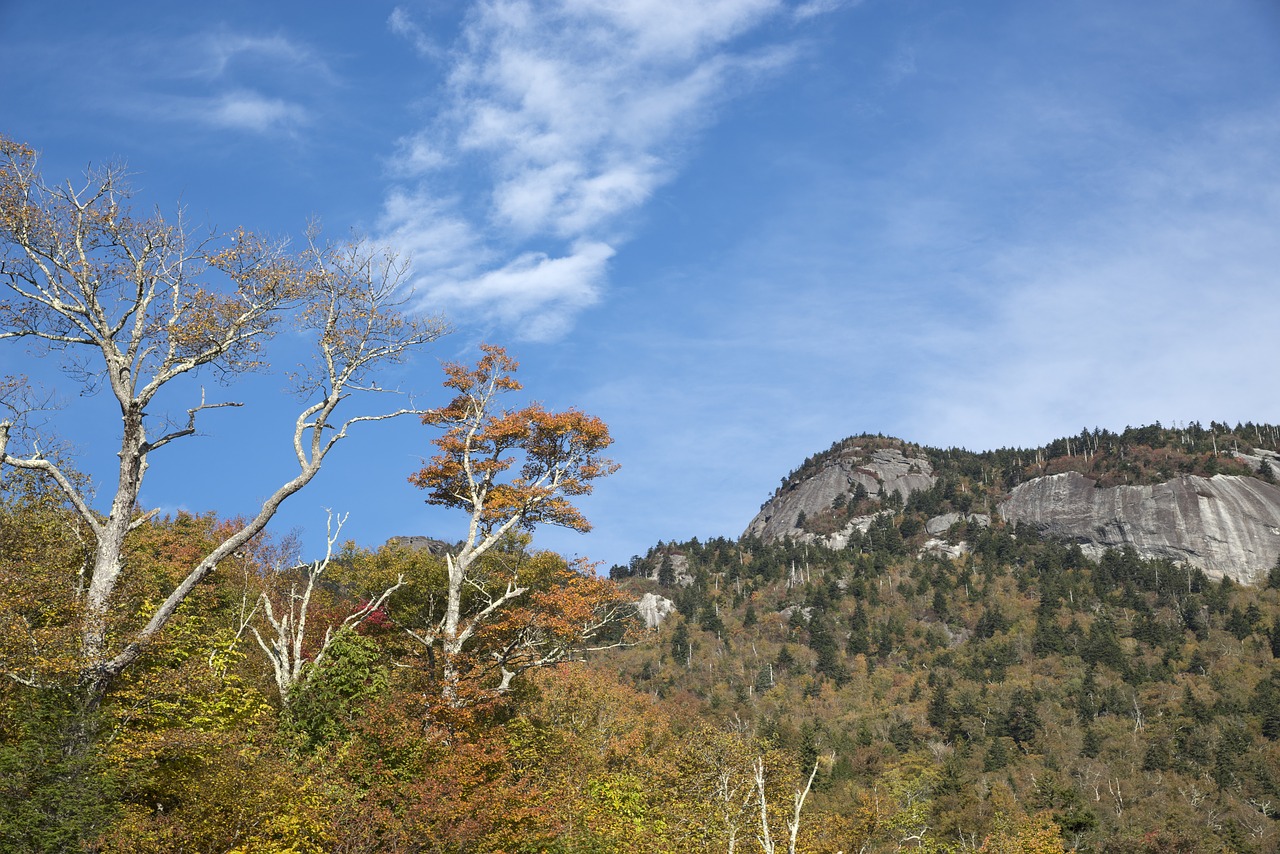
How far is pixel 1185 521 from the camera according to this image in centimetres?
15962

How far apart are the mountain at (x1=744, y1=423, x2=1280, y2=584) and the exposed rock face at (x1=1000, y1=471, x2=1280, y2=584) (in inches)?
6.3

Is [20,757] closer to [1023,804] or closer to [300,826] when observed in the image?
[300,826]

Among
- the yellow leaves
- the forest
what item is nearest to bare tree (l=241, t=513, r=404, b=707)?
the forest

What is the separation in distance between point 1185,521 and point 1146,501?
7.29 meters

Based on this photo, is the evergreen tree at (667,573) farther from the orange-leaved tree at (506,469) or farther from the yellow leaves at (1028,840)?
the orange-leaved tree at (506,469)

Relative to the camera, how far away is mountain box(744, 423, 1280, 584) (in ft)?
515

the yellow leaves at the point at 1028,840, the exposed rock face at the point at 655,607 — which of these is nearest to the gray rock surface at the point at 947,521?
the exposed rock face at the point at 655,607

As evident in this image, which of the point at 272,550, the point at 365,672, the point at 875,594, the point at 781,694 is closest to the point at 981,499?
the point at 875,594

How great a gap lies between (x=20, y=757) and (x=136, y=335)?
5.67m

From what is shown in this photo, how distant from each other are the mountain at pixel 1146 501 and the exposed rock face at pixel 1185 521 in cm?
16

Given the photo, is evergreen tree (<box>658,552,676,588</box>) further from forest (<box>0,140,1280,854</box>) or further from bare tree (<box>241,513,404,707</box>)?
bare tree (<box>241,513,404,707</box>)

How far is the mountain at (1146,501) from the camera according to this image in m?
157

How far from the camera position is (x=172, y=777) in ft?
54.4

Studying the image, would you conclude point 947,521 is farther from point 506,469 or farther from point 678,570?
point 506,469
